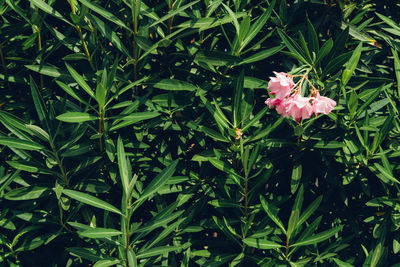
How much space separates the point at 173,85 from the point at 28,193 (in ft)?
2.71

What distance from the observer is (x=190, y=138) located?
6.02ft

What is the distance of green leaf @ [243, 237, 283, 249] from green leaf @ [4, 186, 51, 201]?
0.95 meters

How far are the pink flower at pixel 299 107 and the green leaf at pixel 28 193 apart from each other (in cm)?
116

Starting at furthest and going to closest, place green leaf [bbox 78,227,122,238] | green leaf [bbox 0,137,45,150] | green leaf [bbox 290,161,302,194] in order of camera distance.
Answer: green leaf [bbox 290,161,302,194]
green leaf [bbox 0,137,45,150]
green leaf [bbox 78,227,122,238]

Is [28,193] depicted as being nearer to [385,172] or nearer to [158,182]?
[158,182]

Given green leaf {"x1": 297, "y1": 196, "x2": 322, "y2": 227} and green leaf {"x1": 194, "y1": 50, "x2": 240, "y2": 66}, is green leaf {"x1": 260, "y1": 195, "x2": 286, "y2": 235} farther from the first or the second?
green leaf {"x1": 194, "y1": 50, "x2": 240, "y2": 66}

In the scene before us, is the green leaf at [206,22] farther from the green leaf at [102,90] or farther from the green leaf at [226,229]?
the green leaf at [226,229]

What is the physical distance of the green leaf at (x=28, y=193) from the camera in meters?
1.65

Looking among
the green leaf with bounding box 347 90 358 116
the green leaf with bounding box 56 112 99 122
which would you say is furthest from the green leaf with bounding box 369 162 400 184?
the green leaf with bounding box 56 112 99 122

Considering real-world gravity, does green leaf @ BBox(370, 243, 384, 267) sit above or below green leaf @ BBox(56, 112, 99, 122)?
below

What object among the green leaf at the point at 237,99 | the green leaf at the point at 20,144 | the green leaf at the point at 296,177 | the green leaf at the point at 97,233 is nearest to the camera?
the green leaf at the point at 97,233

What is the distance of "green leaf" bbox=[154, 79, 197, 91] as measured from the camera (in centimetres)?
170

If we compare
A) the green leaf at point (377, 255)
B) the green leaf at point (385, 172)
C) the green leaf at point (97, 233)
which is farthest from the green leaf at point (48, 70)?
the green leaf at point (377, 255)

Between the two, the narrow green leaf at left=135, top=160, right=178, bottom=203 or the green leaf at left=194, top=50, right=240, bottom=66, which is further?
the green leaf at left=194, top=50, right=240, bottom=66
